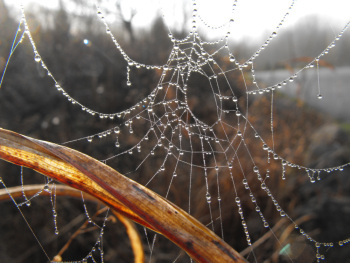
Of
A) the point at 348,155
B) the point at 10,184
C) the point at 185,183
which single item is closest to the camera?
the point at 185,183

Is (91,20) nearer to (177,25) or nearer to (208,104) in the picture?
(177,25)

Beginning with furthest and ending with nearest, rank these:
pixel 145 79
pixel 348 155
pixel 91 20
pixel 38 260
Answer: pixel 91 20 → pixel 145 79 → pixel 348 155 → pixel 38 260

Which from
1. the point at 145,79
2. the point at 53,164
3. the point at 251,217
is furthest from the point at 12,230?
the point at 145,79

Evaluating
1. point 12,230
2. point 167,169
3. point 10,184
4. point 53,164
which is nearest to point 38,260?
point 12,230

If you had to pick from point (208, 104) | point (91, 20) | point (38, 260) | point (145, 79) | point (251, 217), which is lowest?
point (38, 260)

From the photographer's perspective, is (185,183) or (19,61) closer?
(185,183)

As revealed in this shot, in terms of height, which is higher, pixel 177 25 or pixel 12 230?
pixel 177 25

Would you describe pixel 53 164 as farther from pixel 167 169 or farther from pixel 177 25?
pixel 177 25
